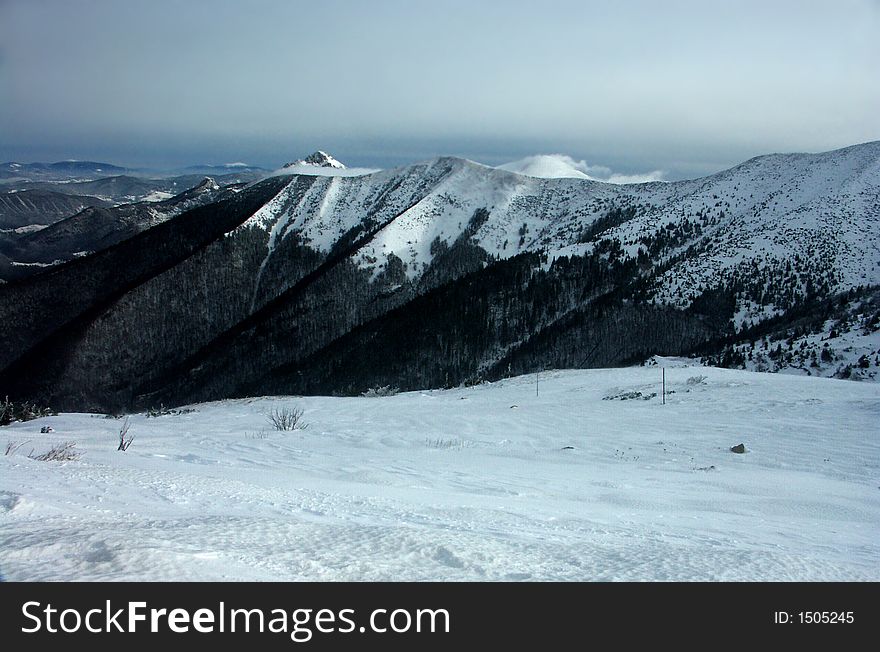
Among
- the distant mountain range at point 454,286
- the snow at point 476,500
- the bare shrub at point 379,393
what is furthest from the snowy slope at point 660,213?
the snow at point 476,500

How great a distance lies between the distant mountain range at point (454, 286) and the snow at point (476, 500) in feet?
78.3

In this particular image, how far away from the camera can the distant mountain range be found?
58.5 metres

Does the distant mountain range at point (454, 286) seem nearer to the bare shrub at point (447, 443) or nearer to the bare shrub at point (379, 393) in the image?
the bare shrub at point (379, 393)

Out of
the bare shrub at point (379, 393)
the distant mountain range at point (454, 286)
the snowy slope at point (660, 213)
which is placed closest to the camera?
the bare shrub at point (379, 393)

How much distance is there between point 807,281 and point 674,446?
185ft

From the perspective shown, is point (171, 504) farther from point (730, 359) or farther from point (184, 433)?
point (730, 359)

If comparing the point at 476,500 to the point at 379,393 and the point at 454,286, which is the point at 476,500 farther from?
the point at 454,286

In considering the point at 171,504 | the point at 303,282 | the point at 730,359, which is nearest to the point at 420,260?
the point at 303,282

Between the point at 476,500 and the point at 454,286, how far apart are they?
8717cm

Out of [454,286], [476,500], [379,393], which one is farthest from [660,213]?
[476,500]

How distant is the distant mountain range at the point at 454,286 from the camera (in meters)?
58.5

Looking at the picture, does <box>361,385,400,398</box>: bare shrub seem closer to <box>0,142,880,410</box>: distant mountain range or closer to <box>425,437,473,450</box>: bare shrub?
<box>425,437,473,450</box>: bare shrub

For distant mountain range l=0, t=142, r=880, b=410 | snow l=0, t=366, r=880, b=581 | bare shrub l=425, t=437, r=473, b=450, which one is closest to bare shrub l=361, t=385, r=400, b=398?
snow l=0, t=366, r=880, b=581

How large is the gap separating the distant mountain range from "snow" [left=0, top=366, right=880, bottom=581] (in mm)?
23876
